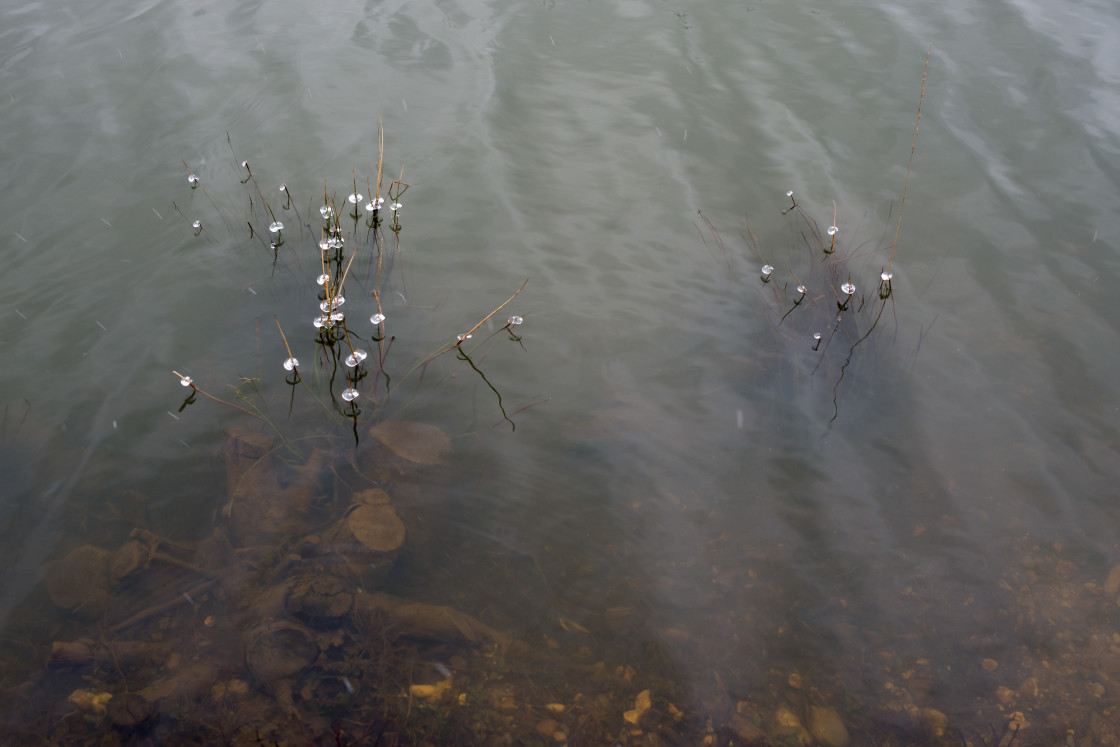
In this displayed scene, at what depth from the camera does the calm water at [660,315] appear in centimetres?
339

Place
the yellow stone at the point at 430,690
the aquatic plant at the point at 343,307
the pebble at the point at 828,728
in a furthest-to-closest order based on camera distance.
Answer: the aquatic plant at the point at 343,307 < the yellow stone at the point at 430,690 < the pebble at the point at 828,728

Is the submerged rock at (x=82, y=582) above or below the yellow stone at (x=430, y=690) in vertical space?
above

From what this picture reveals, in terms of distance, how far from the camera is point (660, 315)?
4.68 metres

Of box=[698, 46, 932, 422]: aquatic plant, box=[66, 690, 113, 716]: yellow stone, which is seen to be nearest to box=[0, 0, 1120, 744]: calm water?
box=[698, 46, 932, 422]: aquatic plant

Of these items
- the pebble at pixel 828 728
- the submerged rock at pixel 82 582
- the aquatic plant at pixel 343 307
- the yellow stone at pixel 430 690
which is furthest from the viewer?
the aquatic plant at pixel 343 307

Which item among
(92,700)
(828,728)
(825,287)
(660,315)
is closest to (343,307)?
(660,315)

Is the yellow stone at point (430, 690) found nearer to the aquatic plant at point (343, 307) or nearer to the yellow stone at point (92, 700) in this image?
the yellow stone at point (92, 700)

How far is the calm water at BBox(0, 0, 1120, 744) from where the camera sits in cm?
339

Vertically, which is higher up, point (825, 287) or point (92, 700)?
point (825, 287)

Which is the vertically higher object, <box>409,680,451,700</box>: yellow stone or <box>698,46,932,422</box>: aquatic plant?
<box>698,46,932,422</box>: aquatic plant

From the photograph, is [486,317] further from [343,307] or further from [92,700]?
[92,700]

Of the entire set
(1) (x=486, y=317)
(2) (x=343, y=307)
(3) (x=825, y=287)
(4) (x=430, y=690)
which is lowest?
(4) (x=430, y=690)

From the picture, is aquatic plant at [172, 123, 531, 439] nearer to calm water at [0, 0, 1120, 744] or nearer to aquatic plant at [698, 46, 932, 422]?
calm water at [0, 0, 1120, 744]

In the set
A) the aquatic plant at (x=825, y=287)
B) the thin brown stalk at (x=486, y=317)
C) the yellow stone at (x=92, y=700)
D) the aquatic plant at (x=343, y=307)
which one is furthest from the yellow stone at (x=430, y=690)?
the aquatic plant at (x=825, y=287)
